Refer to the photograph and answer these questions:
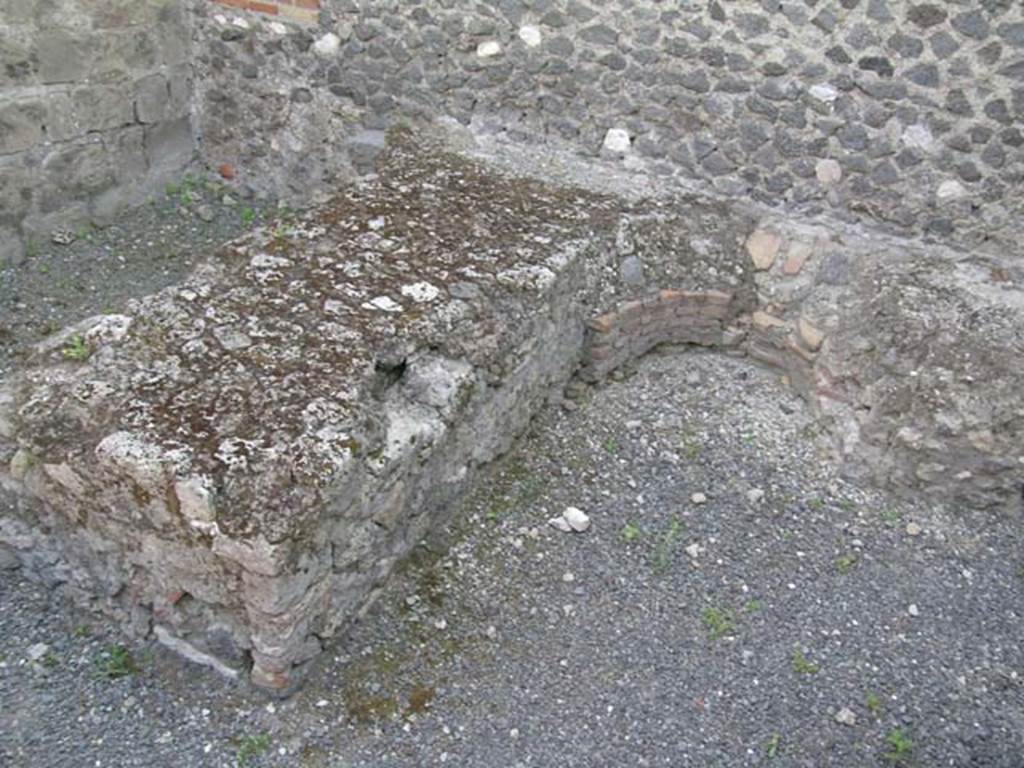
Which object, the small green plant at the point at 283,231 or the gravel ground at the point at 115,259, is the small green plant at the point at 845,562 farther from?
the gravel ground at the point at 115,259

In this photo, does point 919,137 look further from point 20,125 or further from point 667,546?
point 20,125

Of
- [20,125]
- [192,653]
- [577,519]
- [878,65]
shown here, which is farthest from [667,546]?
[20,125]

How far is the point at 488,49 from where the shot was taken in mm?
4125

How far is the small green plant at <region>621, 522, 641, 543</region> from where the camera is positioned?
122 inches

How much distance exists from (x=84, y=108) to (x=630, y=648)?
3.57 meters

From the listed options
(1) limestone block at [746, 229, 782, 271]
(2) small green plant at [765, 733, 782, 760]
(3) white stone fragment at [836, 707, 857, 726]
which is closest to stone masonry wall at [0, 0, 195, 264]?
(1) limestone block at [746, 229, 782, 271]

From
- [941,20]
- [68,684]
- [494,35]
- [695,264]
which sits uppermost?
[941,20]

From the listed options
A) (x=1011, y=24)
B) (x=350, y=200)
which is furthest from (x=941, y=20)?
(x=350, y=200)

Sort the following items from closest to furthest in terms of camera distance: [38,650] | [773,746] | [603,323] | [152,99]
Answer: [773,746], [38,650], [603,323], [152,99]

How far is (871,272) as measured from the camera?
360 centimetres

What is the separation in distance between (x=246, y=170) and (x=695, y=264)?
2.57 metres

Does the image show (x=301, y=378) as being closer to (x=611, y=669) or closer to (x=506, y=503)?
Result: (x=506, y=503)

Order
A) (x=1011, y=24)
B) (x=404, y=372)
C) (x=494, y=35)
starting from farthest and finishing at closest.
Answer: (x=494, y=35), (x=1011, y=24), (x=404, y=372)

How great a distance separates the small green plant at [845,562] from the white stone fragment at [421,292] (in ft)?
5.10
